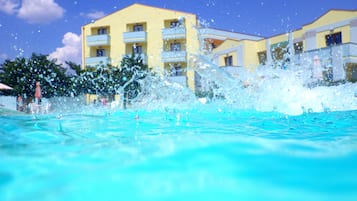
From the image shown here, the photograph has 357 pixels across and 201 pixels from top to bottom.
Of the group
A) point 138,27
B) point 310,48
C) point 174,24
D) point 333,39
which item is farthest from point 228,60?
point 333,39

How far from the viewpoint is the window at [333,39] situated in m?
23.1

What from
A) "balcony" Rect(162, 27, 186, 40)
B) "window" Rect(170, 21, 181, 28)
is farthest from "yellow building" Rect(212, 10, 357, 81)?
"window" Rect(170, 21, 181, 28)

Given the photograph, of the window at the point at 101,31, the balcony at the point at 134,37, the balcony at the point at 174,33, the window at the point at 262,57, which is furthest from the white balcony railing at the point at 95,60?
the window at the point at 262,57

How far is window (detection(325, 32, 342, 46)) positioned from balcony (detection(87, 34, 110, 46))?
19711 millimetres

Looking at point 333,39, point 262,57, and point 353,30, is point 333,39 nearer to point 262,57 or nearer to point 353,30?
point 353,30

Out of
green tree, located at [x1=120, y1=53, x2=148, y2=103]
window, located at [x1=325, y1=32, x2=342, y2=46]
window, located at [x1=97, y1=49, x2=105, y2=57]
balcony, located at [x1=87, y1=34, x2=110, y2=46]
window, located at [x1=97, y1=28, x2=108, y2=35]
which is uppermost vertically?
window, located at [x1=97, y1=28, x2=108, y2=35]

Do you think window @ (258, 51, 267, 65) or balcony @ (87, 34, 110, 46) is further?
balcony @ (87, 34, 110, 46)

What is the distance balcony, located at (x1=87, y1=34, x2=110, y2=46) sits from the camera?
31655 millimetres

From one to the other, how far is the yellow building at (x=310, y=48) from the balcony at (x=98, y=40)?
10823 mm

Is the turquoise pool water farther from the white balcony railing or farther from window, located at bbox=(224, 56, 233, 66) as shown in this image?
the white balcony railing

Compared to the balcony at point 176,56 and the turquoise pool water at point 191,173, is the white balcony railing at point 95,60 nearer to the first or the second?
the balcony at point 176,56

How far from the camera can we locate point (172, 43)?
31234 millimetres

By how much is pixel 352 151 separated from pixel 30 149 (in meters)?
3.05

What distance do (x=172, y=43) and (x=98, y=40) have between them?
7.31 meters
